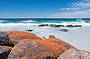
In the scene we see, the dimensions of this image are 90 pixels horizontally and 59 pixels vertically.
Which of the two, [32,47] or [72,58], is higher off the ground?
[32,47]

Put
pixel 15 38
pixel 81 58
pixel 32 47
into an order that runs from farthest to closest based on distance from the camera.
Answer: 1. pixel 15 38
2. pixel 32 47
3. pixel 81 58

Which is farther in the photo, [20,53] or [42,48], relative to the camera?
[42,48]

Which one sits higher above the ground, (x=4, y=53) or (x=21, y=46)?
(x=21, y=46)

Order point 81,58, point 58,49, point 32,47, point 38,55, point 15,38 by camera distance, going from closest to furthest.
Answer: point 81,58 < point 38,55 < point 32,47 < point 58,49 < point 15,38

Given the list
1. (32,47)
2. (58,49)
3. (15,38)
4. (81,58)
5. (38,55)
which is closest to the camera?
(81,58)

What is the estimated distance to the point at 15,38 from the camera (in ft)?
12.8

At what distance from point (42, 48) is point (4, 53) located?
1.02 meters

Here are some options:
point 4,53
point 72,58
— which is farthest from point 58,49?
point 4,53

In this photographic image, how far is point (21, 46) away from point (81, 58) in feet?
4.51

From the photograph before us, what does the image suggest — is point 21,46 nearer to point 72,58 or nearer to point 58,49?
point 58,49

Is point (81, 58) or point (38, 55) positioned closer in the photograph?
point (81, 58)

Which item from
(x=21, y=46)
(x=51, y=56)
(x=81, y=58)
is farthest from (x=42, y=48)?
(x=81, y=58)

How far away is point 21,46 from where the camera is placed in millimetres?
2406

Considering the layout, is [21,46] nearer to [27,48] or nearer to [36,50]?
[27,48]
